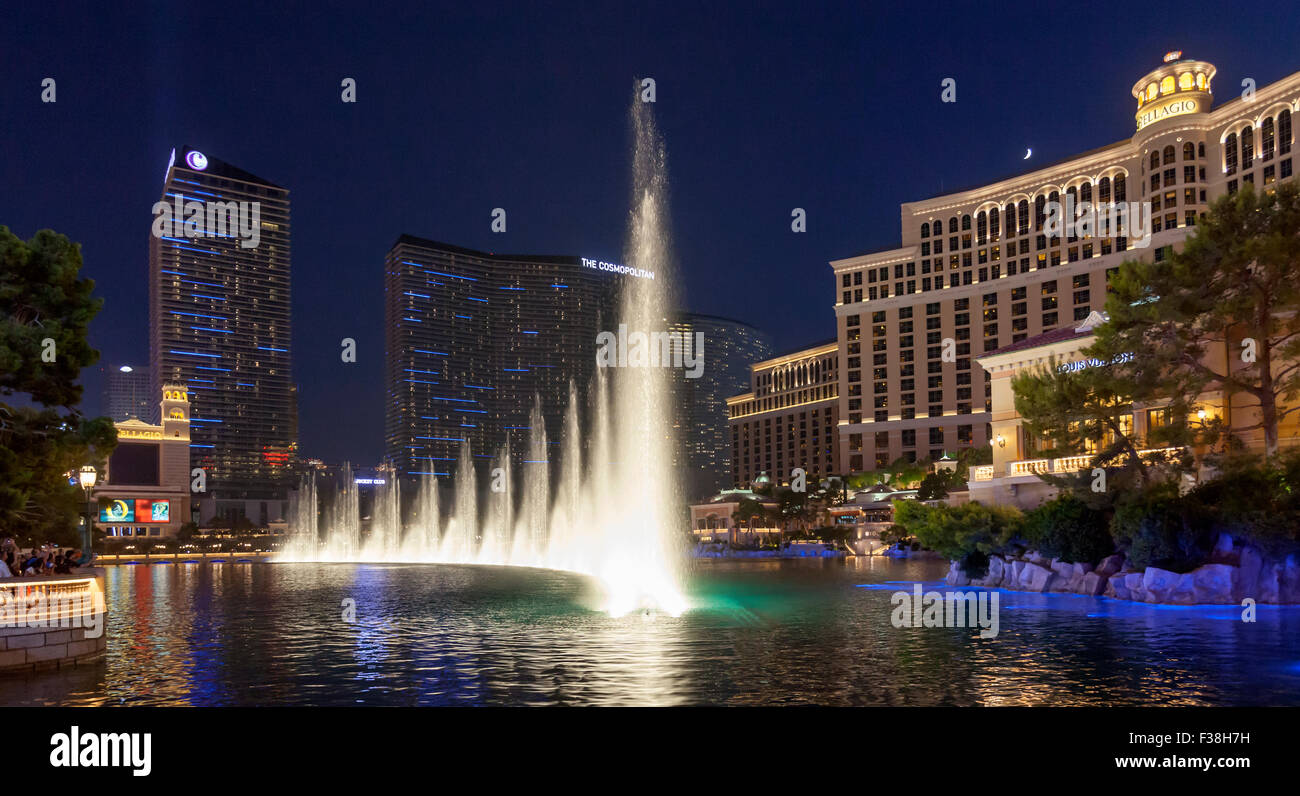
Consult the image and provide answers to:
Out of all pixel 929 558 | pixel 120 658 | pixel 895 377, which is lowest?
pixel 929 558

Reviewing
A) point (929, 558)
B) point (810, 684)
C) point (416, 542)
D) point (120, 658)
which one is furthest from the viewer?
point (416, 542)

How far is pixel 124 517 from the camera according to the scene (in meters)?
118

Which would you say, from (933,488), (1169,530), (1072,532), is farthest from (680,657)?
(933,488)

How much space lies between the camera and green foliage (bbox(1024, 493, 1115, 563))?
100 ft

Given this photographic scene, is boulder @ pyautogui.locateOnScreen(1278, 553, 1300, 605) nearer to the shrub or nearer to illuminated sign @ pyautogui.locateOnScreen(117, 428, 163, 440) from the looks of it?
the shrub

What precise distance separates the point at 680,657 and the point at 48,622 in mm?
10156

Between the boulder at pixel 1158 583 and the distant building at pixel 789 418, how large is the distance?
11419cm

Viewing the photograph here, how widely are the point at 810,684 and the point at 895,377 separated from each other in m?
106

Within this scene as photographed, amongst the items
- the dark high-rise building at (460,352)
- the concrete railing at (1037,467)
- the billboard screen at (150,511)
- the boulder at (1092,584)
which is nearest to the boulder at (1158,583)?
the boulder at (1092,584)

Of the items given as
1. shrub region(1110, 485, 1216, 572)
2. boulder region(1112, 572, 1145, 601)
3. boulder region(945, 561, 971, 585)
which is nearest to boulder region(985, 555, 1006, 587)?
boulder region(945, 561, 971, 585)

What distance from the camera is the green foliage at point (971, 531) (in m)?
35.1
